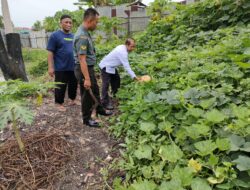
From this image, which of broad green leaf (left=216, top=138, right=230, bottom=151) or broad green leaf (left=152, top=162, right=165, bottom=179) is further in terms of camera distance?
broad green leaf (left=152, top=162, right=165, bottom=179)

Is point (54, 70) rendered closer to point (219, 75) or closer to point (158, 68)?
point (158, 68)

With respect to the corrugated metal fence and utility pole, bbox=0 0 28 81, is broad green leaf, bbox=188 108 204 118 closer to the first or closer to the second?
utility pole, bbox=0 0 28 81

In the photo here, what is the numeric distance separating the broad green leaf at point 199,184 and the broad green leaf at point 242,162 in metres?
0.25

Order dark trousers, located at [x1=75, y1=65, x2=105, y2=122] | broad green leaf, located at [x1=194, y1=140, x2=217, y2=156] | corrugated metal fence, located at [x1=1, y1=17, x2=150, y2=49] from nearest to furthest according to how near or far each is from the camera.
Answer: broad green leaf, located at [x1=194, y1=140, x2=217, y2=156], dark trousers, located at [x1=75, y1=65, x2=105, y2=122], corrugated metal fence, located at [x1=1, y1=17, x2=150, y2=49]

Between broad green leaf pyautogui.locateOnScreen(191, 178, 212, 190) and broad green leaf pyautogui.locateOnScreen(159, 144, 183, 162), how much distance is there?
0.29 metres

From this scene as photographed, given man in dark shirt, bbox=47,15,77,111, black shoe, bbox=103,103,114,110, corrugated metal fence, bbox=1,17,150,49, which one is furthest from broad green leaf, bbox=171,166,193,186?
corrugated metal fence, bbox=1,17,150,49

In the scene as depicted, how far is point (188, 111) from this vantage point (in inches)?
97.9

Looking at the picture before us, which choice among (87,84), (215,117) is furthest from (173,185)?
(87,84)

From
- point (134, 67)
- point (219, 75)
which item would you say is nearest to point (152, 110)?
point (219, 75)

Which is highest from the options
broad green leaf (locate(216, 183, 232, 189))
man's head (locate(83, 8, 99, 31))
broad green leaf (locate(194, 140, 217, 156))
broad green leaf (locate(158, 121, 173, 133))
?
man's head (locate(83, 8, 99, 31))

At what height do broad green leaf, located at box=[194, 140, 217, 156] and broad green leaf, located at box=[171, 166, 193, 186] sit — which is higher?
broad green leaf, located at box=[194, 140, 217, 156]

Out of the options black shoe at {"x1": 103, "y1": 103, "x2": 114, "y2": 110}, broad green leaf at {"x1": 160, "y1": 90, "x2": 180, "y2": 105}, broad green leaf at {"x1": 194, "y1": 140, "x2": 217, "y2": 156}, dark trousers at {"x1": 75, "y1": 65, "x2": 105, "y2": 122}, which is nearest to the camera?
broad green leaf at {"x1": 194, "y1": 140, "x2": 217, "y2": 156}

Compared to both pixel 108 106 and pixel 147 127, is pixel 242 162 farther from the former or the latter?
pixel 108 106

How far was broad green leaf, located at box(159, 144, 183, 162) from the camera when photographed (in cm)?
211
